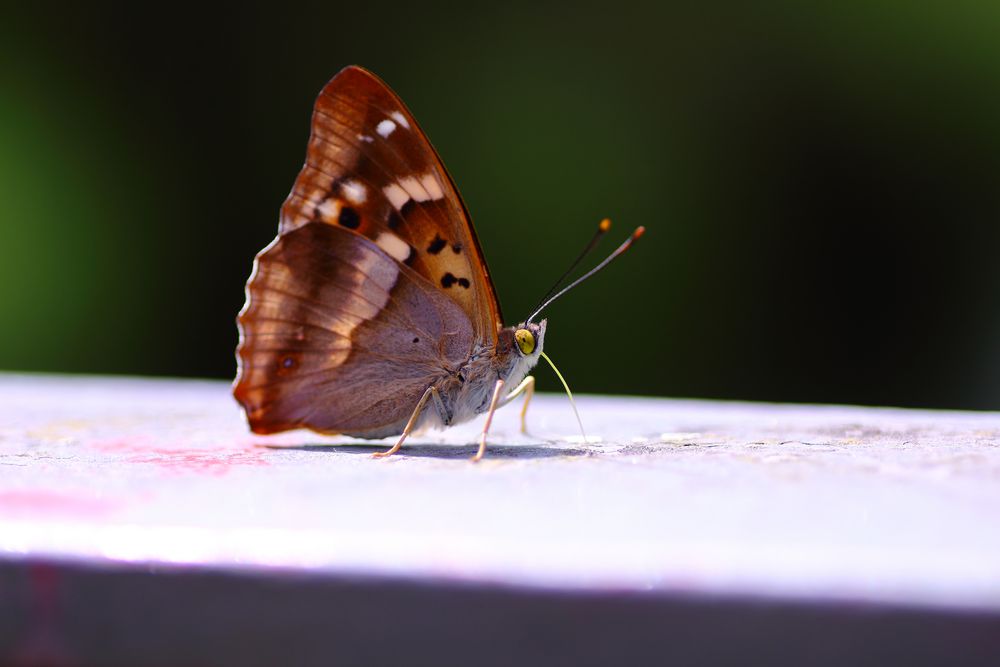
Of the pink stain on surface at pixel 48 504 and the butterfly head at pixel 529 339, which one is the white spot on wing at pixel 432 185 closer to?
the butterfly head at pixel 529 339

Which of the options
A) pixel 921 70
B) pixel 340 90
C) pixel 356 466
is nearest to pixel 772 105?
pixel 921 70

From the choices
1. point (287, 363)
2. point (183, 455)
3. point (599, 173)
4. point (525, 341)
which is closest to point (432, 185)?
point (525, 341)

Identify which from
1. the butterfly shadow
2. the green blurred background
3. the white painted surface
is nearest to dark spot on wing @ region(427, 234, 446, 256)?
the butterfly shadow

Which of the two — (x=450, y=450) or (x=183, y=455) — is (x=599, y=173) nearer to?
(x=450, y=450)

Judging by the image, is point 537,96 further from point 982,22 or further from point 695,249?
point 982,22

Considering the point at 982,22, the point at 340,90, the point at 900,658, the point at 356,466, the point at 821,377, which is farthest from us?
the point at 821,377

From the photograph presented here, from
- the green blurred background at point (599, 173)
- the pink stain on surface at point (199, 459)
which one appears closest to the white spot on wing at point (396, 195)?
the pink stain on surface at point (199, 459)
